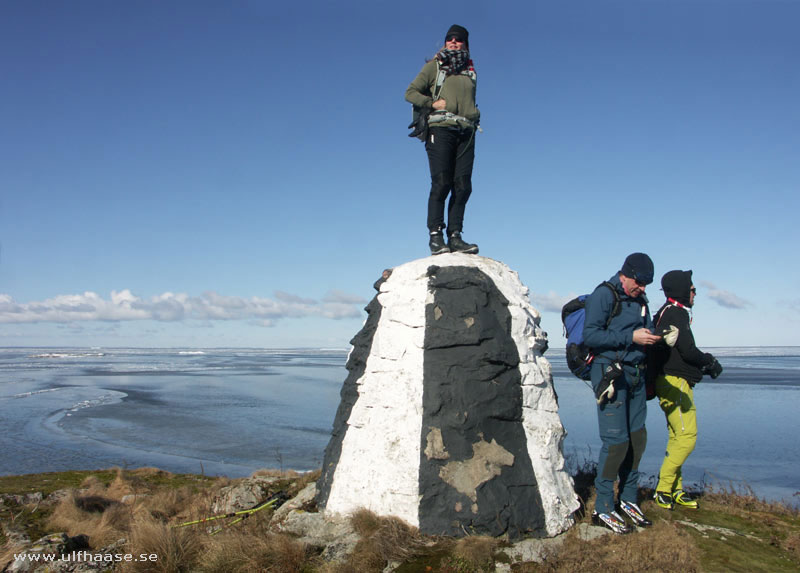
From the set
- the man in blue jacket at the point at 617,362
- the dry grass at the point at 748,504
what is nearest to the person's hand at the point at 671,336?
the man in blue jacket at the point at 617,362

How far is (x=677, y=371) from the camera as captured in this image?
5.66 m

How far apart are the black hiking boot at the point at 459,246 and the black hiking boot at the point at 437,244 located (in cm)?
11

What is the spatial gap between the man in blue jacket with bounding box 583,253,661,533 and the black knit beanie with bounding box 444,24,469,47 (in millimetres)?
3040

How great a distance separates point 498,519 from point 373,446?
127cm

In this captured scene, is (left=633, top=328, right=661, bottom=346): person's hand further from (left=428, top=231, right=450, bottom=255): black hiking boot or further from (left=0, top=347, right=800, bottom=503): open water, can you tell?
(left=0, top=347, right=800, bottom=503): open water

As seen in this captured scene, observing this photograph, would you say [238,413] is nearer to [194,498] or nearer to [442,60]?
[194,498]

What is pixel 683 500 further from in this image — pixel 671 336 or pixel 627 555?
pixel 627 555

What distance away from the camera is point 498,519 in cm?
472

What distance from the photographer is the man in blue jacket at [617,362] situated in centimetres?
470

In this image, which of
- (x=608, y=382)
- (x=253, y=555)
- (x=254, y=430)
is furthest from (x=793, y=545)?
(x=254, y=430)

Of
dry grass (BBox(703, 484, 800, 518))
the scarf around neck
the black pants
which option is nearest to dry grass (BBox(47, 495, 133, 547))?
the black pants

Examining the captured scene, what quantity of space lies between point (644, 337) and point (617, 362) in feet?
0.99

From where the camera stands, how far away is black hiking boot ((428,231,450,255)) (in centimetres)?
614

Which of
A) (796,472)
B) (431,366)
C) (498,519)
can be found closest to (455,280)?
(431,366)
